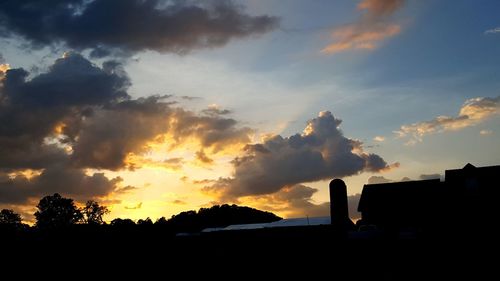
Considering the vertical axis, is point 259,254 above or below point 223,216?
below

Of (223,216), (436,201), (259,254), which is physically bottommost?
(259,254)

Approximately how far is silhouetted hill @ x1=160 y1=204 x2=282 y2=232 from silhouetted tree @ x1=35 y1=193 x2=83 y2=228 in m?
23.6

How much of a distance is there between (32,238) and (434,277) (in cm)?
2049

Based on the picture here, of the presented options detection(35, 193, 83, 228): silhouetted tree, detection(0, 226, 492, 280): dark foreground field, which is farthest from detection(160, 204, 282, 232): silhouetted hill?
detection(0, 226, 492, 280): dark foreground field

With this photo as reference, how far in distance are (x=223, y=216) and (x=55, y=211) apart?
41.1 meters

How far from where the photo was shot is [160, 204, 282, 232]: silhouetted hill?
10150cm

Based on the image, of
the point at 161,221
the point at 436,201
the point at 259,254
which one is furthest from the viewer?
the point at 161,221

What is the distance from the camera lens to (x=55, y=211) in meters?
108

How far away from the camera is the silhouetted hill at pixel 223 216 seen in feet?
333

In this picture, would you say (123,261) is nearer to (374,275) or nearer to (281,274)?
(281,274)

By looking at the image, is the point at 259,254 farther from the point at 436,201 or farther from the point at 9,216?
the point at 9,216

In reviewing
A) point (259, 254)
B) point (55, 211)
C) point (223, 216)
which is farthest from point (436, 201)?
point (55, 211)

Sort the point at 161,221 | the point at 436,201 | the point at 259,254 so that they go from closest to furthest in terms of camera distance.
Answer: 1. the point at 259,254
2. the point at 436,201
3. the point at 161,221

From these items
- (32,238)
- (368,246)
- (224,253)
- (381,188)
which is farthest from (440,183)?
(32,238)
